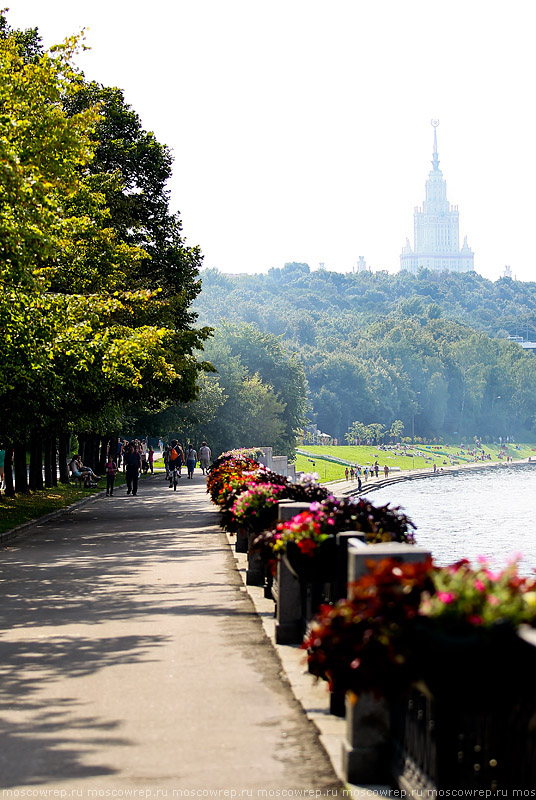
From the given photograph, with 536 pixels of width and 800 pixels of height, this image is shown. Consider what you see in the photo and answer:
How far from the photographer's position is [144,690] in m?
8.24

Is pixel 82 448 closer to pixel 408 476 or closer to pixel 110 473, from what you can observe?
pixel 110 473

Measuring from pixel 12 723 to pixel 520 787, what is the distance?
13.4 ft

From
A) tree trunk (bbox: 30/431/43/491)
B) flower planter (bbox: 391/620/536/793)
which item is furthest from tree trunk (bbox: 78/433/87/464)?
flower planter (bbox: 391/620/536/793)

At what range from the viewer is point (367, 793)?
566cm

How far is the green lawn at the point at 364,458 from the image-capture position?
12019 centimetres

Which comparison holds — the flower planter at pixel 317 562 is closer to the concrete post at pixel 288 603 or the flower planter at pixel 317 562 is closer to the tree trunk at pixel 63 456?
the concrete post at pixel 288 603

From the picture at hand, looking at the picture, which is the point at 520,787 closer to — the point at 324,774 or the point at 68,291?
the point at 324,774

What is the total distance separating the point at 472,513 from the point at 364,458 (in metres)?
58.4

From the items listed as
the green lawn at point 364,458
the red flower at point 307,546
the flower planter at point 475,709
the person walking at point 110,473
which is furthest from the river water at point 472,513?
the flower planter at point 475,709

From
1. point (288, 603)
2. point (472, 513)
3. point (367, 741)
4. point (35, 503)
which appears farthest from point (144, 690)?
point (472, 513)

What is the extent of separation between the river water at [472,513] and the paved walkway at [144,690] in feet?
67.2

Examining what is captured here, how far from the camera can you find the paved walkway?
20.1ft

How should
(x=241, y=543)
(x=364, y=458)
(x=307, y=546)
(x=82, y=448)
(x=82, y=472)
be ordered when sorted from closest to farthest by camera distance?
(x=307, y=546) → (x=241, y=543) → (x=82, y=472) → (x=82, y=448) → (x=364, y=458)

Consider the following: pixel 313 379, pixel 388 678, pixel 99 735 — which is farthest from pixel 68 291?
pixel 313 379
